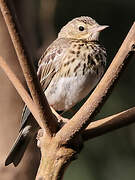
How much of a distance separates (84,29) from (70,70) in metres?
0.24

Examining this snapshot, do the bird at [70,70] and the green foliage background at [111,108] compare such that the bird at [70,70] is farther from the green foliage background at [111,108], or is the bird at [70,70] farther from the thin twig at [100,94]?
the green foliage background at [111,108]

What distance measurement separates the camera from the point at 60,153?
44.4 inches

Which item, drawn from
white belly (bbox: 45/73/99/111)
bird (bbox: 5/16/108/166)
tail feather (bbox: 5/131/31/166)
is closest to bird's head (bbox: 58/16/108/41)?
bird (bbox: 5/16/108/166)

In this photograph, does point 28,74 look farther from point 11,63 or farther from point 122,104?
point 122,104

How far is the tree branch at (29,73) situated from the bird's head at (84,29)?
2.90 feet

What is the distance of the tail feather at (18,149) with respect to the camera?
1.70 meters

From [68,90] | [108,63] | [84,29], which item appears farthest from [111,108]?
[68,90]

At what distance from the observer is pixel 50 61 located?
202 centimetres

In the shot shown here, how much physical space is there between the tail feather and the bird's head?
0.44 m

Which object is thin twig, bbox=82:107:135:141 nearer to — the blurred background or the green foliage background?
the blurred background

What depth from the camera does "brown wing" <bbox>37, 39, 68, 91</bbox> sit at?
197 centimetres

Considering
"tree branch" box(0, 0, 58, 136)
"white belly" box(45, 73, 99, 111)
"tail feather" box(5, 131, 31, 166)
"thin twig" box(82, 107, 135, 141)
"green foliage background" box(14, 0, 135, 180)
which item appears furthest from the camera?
A: "green foliage background" box(14, 0, 135, 180)

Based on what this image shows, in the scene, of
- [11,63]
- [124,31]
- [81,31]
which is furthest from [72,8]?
[11,63]

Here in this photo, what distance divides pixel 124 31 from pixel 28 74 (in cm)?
248
